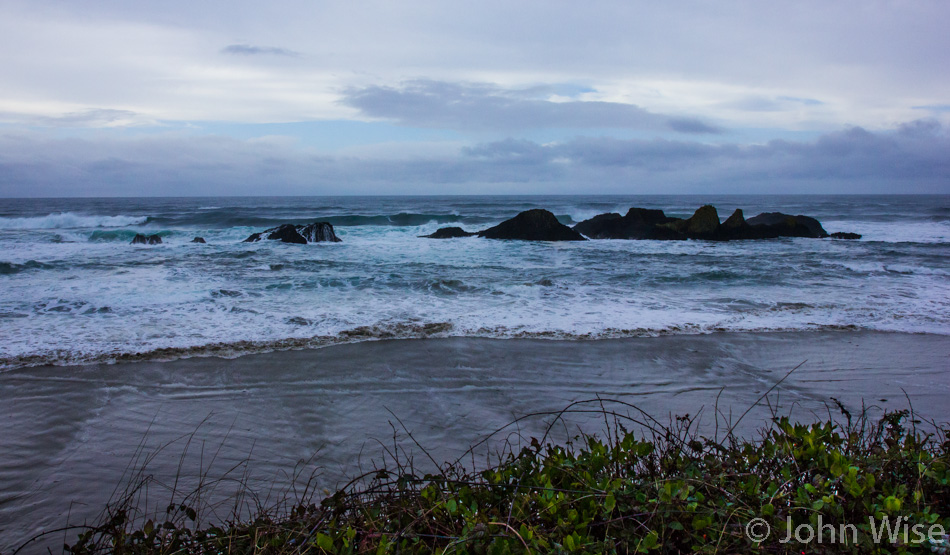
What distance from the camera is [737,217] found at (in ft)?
79.8

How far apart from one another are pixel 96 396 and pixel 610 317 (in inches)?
274

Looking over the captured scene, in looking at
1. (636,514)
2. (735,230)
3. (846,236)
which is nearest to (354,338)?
(636,514)

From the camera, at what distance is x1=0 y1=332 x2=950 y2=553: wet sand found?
154 inches

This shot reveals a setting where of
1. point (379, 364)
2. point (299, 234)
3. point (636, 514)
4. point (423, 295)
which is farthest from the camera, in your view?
point (299, 234)

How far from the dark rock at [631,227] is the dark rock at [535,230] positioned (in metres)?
1.91

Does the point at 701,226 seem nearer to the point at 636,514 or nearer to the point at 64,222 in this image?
the point at 636,514

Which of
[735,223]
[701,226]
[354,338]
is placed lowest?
[354,338]

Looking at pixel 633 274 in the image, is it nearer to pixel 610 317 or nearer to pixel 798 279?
pixel 798 279

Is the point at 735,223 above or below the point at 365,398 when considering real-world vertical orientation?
above

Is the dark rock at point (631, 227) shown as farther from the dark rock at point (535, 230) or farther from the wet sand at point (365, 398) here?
the wet sand at point (365, 398)

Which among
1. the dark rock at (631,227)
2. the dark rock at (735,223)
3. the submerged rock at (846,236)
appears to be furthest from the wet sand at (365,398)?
the submerged rock at (846,236)

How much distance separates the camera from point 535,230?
2309 cm

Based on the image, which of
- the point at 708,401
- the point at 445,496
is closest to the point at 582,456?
the point at 445,496

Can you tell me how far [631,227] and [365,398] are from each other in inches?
835
